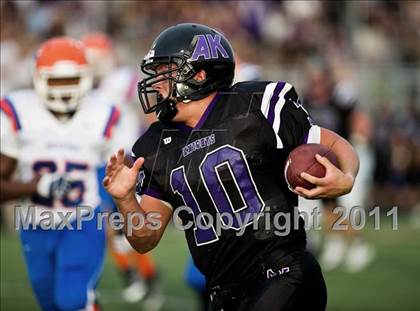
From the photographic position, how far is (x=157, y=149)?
3965mm

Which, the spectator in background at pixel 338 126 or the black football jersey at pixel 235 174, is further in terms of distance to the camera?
the spectator in background at pixel 338 126

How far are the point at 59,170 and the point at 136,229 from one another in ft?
5.58

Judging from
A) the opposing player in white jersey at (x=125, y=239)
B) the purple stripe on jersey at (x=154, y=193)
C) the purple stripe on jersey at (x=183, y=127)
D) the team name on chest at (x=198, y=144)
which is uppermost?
the purple stripe on jersey at (x=183, y=127)

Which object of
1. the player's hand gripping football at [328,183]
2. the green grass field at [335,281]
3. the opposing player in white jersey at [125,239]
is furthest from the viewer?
the opposing player in white jersey at [125,239]

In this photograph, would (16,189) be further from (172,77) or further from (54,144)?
(172,77)

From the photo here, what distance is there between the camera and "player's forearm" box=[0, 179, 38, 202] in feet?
17.4

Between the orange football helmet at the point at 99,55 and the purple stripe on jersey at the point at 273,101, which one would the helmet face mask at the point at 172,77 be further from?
the orange football helmet at the point at 99,55

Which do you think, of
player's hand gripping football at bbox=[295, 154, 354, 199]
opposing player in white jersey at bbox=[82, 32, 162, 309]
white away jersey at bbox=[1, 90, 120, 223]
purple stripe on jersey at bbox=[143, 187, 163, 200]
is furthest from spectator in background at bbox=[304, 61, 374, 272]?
player's hand gripping football at bbox=[295, 154, 354, 199]

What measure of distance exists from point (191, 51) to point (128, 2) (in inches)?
437

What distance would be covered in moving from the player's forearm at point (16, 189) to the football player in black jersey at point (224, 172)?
4.95ft

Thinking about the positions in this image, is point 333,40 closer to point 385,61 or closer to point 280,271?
point 385,61

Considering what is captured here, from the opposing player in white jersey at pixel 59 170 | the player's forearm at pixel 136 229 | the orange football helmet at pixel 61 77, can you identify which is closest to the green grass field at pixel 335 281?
the opposing player in white jersey at pixel 59 170

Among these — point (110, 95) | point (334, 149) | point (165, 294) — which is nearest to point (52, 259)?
point (334, 149)

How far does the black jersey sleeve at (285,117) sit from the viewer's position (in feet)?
12.6
